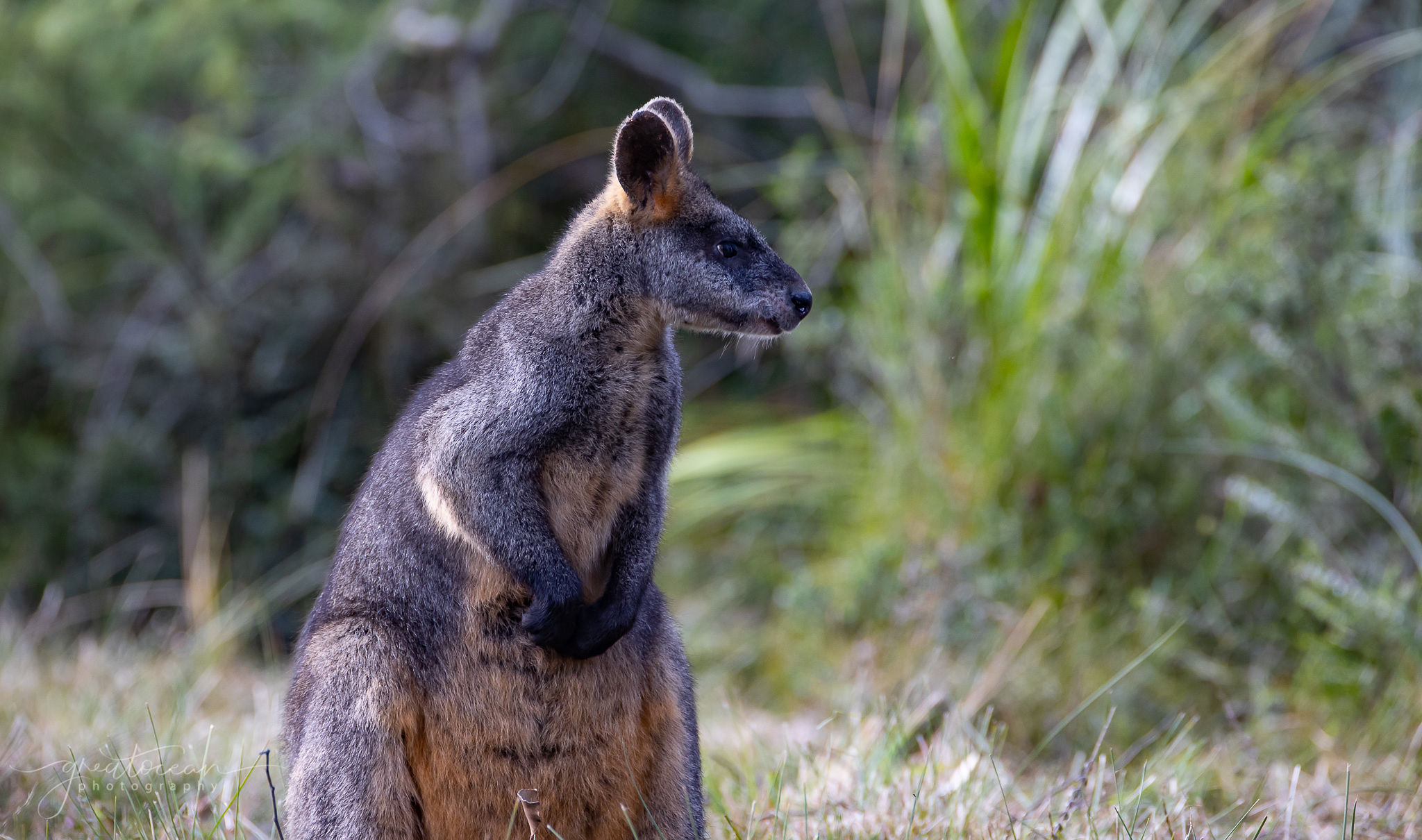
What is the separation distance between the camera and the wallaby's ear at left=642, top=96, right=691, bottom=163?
306 cm

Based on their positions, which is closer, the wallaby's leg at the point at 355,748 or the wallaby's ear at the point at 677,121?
the wallaby's leg at the point at 355,748

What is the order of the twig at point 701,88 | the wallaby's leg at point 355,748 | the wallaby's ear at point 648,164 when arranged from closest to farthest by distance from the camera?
the wallaby's leg at point 355,748 → the wallaby's ear at point 648,164 → the twig at point 701,88

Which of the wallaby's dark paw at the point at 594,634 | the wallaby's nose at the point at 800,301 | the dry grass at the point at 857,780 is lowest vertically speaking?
the dry grass at the point at 857,780

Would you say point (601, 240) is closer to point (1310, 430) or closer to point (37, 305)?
point (1310, 430)

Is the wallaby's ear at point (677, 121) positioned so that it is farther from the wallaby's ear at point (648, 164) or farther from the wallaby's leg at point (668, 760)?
the wallaby's leg at point (668, 760)

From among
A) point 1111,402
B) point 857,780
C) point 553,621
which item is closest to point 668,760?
point 553,621

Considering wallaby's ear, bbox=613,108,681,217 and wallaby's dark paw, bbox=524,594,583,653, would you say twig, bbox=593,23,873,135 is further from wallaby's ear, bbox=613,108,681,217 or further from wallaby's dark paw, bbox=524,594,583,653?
wallaby's dark paw, bbox=524,594,583,653

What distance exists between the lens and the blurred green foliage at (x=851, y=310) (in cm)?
460

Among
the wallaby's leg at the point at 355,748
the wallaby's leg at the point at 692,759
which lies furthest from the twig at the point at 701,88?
the wallaby's leg at the point at 355,748

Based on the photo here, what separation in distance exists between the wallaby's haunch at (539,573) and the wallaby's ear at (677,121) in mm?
19

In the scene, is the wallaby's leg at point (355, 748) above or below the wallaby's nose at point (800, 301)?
below

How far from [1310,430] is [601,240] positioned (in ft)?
10.2

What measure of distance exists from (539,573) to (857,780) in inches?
44.7

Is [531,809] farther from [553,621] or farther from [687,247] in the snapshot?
[687,247]
